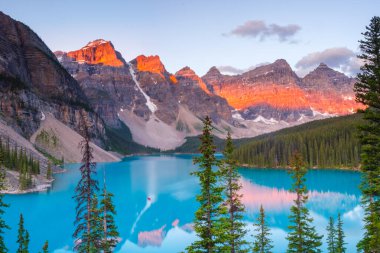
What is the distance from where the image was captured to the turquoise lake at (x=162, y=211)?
48219 millimetres

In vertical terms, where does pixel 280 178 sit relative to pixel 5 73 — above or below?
below

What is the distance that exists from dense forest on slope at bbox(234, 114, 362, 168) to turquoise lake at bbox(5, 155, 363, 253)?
32.8 meters

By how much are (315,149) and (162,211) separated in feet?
309

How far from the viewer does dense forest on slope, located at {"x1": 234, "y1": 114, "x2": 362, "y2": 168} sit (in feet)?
453

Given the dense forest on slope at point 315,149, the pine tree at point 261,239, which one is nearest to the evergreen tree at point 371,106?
the pine tree at point 261,239

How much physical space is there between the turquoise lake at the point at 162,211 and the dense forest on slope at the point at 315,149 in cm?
3282

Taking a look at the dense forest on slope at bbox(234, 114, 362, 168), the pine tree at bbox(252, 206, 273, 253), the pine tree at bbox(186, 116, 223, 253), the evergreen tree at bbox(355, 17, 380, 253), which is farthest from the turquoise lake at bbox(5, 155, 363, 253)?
the dense forest on slope at bbox(234, 114, 362, 168)

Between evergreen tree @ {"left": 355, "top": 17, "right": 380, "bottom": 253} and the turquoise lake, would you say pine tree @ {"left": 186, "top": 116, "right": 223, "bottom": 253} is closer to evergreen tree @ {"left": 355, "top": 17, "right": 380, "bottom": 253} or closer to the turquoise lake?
evergreen tree @ {"left": 355, "top": 17, "right": 380, "bottom": 253}

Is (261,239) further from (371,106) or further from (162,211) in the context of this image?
(162,211)

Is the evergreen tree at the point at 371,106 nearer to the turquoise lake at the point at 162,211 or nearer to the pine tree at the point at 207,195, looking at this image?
the pine tree at the point at 207,195

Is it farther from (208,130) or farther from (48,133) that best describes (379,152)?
(48,133)

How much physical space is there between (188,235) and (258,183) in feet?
184

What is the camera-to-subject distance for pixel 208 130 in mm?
18234

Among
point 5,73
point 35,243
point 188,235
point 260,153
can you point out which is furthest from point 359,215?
point 5,73
